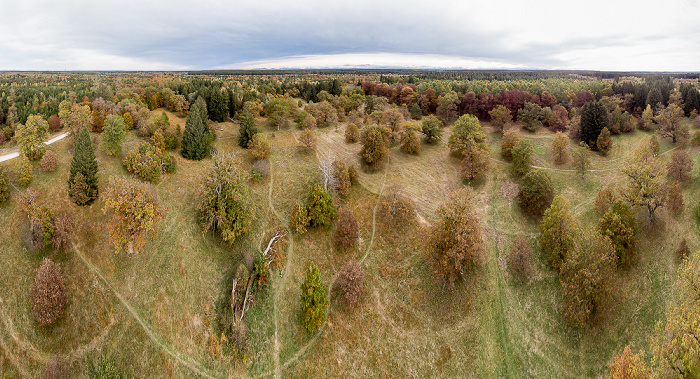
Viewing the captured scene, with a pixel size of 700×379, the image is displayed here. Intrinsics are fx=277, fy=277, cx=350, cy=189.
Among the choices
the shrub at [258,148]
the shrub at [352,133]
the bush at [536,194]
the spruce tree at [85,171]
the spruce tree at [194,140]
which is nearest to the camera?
the spruce tree at [85,171]

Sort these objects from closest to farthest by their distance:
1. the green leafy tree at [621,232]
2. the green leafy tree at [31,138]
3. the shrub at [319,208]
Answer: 1. the green leafy tree at [621,232]
2. the shrub at [319,208]
3. the green leafy tree at [31,138]

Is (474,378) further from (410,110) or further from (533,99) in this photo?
(533,99)

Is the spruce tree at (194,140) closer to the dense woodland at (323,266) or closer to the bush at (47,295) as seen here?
the dense woodland at (323,266)

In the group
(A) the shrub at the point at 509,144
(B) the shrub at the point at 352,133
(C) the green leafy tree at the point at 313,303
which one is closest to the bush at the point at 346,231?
(C) the green leafy tree at the point at 313,303

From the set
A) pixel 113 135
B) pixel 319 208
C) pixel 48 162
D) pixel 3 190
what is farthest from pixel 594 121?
pixel 3 190

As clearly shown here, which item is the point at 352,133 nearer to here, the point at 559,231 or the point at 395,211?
the point at 395,211

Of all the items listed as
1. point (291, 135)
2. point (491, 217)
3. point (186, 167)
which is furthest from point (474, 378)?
point (291, 135)

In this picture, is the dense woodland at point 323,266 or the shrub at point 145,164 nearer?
the dense woodland at point 323,266

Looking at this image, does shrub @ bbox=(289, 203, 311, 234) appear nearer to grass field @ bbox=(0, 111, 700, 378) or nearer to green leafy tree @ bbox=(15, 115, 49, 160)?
grass field @ bbox=(0, 111, 700, 378)

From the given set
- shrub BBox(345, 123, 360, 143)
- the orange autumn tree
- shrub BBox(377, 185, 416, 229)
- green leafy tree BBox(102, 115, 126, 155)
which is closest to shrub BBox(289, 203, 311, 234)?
shrub BBox(377, 185, 416, 229)
